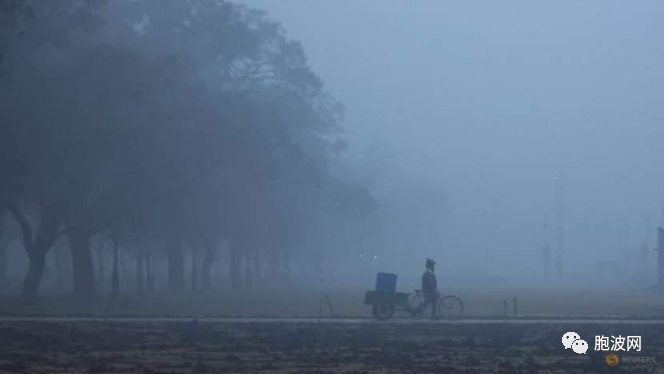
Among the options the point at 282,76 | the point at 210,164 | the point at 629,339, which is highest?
the point at 282,76

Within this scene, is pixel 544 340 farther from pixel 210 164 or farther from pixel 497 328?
pixel 210 164

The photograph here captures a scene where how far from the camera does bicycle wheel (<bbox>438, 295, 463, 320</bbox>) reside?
142ft

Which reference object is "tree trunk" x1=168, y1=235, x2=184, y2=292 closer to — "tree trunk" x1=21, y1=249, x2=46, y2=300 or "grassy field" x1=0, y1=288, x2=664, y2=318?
"grassy field" x1=0, y1=288, x2=664, y2=318

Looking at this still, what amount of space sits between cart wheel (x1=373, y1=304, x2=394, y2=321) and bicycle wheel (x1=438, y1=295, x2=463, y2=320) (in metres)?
1.51

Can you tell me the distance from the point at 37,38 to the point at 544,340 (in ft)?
79.0

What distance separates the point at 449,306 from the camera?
4412 centimetres

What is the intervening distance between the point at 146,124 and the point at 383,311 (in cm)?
1625

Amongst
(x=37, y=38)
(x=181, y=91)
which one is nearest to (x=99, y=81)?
(x=37, y=38)

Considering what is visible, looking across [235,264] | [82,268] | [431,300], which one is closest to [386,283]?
[431,300]

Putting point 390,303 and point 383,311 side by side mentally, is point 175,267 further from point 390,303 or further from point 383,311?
point 390,303

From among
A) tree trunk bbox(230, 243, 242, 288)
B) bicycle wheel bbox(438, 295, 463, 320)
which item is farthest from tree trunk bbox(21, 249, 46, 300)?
tree trunk bbox(230, 243, 242, 288)

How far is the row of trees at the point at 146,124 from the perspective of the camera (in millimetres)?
50438

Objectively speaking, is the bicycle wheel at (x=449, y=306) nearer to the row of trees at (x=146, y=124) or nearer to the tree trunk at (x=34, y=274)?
the row of trees at (x=146, y=124)

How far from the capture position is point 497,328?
38125 millimetres
